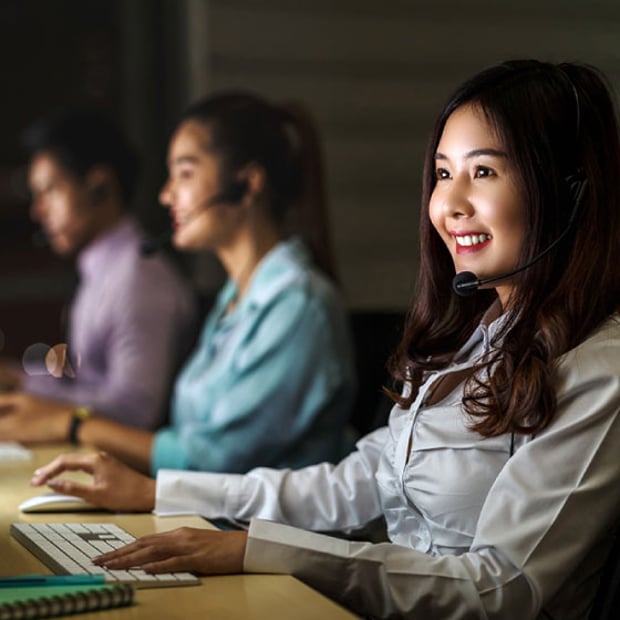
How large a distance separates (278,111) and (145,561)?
5.32 feet

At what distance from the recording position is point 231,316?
2.60m

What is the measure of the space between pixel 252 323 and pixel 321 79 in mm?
1701

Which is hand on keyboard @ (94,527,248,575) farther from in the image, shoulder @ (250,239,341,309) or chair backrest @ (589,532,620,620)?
shoulder @ (250,239,341,309)

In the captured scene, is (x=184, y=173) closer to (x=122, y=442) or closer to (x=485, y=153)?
(x=122, y=442)

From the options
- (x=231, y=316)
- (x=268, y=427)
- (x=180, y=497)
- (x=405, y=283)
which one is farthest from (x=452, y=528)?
(x=405, y=283)

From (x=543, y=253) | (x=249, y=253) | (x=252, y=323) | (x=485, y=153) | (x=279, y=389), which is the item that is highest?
(x=485, y=153)

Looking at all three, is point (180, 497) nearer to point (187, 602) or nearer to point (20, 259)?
point (187, 602)

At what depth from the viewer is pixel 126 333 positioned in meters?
3.09

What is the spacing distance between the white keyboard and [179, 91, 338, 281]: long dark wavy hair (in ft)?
3.97

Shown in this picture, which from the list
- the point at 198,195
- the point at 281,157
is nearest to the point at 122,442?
the point at 198,195

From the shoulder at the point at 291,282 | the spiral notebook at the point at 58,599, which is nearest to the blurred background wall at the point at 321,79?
the shoulder at the point at 291,282

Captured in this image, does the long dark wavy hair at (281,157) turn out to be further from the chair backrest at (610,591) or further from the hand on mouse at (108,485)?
the chair backrest at (610,591)

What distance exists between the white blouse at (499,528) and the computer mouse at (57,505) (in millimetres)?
458

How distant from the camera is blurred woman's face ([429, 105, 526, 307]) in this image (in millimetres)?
1424
